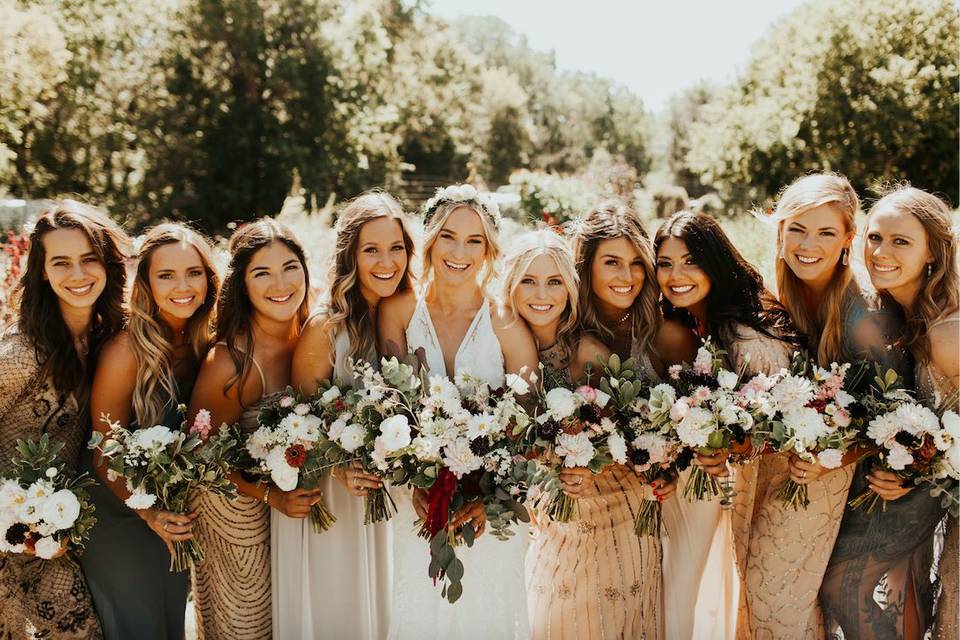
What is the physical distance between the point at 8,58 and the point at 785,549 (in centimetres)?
2121

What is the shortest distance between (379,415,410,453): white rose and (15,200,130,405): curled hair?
1708 millimetres

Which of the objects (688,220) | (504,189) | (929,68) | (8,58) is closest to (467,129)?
(504,189)

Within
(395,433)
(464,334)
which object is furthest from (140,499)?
(464,334)

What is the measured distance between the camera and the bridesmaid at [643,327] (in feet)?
15.2

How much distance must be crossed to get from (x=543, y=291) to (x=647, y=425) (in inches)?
41.0

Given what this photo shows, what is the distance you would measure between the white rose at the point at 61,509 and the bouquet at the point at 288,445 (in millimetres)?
799

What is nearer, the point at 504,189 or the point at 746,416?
the point at 746,416

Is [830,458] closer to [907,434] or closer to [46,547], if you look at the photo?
[907,434]

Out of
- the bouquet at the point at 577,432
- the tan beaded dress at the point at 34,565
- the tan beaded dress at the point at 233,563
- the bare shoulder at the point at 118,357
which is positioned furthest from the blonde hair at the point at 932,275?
the tan beaded dress at the point at 34,565

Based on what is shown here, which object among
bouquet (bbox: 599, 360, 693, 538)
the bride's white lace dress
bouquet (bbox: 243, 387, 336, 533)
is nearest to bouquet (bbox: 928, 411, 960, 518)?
bouquet (bbox: 599, 360, 693, 538)

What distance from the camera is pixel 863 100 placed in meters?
27.9

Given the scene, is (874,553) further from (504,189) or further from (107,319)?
(504,189)

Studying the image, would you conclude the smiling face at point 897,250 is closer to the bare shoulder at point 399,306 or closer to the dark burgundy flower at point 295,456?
the bare shoulder at point 399,306

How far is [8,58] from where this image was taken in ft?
62.6
